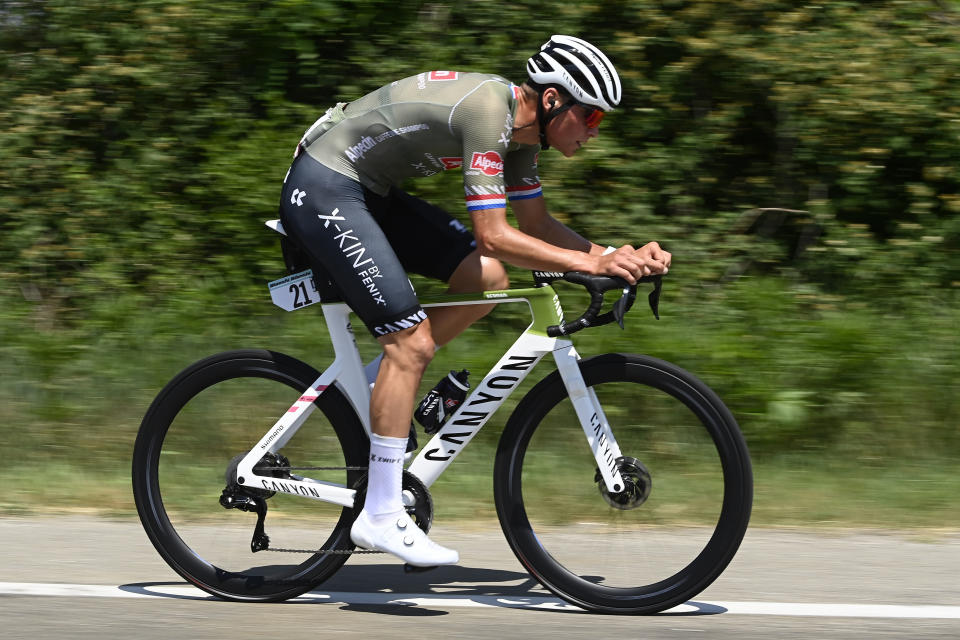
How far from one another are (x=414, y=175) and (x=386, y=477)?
1.06 m

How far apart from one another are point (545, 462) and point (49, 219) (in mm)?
5916

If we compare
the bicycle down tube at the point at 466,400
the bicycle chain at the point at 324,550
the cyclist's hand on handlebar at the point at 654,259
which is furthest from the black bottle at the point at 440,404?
the cyclist's hand on handlebar at the point at 654,259

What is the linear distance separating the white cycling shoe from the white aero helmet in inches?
60.6

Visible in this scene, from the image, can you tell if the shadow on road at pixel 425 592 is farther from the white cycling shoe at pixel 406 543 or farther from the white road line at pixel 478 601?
the white cycling shoe at pixel 406 543

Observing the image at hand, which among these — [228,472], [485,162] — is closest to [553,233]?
[485,162]

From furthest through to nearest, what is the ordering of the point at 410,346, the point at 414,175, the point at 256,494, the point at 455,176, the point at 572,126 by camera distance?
the point at 455,176 < the point at 256,494 < the point at 414,175 < the point at 410,346 < the point at 572,126

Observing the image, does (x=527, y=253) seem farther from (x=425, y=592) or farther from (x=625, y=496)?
(x=425, y=592)

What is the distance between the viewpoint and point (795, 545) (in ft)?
16.2

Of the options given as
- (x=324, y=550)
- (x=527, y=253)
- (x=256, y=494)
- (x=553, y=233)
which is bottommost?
(x=324, y=550)

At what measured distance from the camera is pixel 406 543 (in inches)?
163

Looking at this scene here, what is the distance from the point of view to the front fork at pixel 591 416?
419 centimetres

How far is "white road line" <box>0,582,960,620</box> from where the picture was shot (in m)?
4.14

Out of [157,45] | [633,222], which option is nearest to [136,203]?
[157,45]

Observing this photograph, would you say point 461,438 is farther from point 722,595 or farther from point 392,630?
point 722,595
